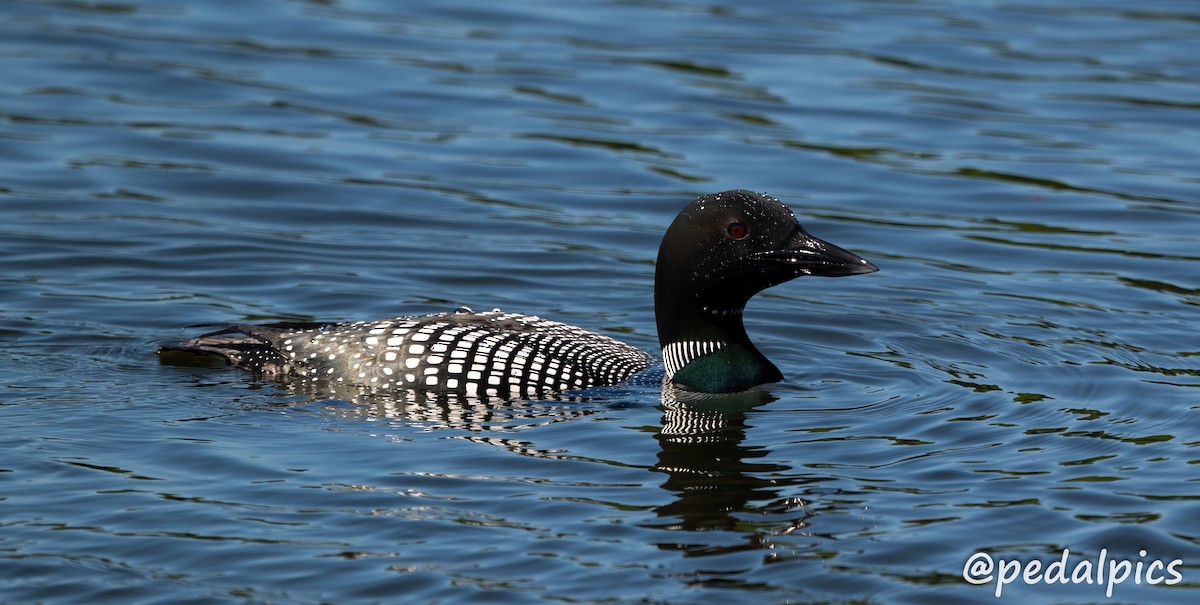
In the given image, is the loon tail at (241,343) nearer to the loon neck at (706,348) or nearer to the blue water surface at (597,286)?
the blue water surface at (597,286)

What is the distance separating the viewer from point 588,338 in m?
7.28

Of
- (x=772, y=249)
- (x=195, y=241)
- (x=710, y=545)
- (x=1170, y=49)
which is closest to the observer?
(x=710, y=545)

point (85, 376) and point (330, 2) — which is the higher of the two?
point (330, 2)

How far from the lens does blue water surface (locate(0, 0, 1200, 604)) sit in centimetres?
536

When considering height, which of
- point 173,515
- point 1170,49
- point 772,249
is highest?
point 1170,49

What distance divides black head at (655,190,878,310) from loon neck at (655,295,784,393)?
158 mm

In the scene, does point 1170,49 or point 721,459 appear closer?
point 721,459

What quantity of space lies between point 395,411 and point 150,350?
1.41 m

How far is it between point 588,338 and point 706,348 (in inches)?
19.0

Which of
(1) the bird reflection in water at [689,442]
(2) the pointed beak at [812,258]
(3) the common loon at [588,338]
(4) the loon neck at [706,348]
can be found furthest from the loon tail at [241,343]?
(2) the pointed beak at [812,258]

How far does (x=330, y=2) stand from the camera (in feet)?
48.6

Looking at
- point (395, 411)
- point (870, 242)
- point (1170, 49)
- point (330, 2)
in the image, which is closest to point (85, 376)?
point (395, 411)

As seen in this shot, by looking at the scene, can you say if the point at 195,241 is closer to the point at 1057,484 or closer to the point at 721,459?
the point at 721,459

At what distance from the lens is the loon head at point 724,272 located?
7016 mm
